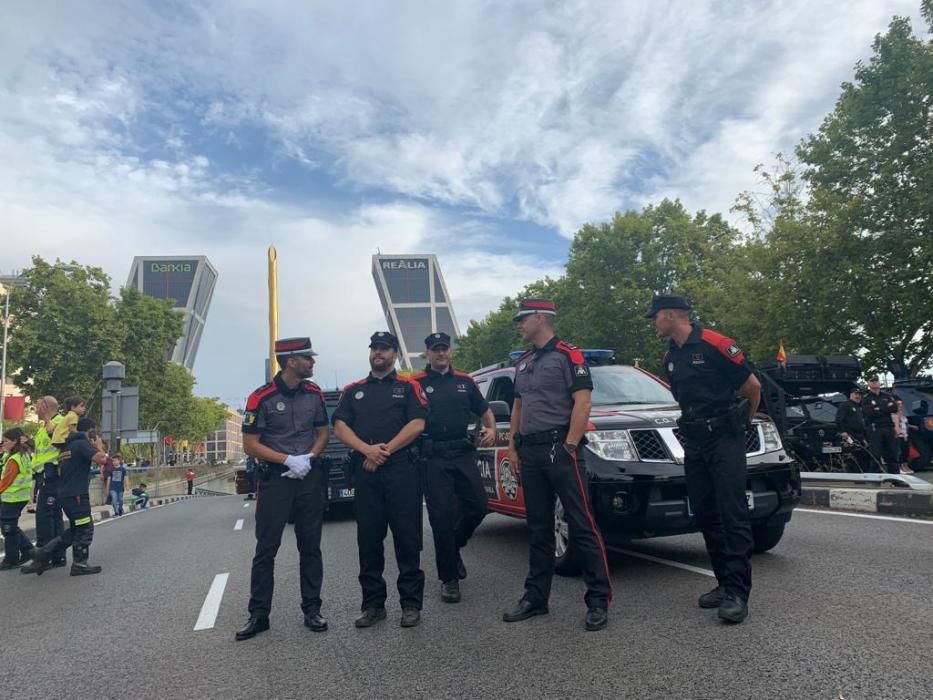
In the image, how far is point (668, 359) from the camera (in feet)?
15.9

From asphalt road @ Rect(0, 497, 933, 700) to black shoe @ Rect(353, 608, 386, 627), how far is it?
0.07 metres

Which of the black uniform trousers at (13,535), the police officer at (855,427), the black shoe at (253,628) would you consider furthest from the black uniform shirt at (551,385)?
the police officer at (855,427)

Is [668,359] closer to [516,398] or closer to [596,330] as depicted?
[516,398]

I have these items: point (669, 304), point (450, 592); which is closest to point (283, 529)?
point (450, 592)

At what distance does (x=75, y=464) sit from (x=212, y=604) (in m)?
3.35

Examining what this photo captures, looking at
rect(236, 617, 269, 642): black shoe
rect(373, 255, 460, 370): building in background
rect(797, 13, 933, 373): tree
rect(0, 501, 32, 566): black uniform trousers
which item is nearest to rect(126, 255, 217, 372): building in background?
rect(373, 255, 460, 370): building in background

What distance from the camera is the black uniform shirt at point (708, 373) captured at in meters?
4.55

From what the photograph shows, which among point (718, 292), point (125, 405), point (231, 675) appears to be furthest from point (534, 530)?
point (718, 292)

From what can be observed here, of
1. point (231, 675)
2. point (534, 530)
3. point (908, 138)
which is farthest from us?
point (908, 138)

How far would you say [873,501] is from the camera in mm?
8867

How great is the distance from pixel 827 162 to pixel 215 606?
77.4 feet

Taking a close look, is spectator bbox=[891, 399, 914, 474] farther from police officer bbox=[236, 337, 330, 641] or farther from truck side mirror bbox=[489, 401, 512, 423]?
police officer bbox=[236, 337, 330, 641]

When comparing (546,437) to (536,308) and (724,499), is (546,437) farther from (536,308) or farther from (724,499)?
(724,499)

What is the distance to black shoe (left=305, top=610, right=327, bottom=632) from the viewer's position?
4750 millimetres
